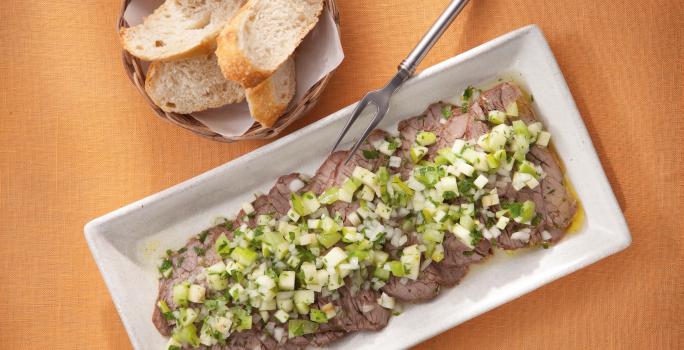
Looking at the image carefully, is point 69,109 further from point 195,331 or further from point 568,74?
point 568,74

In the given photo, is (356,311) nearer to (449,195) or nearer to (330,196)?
(330,196)

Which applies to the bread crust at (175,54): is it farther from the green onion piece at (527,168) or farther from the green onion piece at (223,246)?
the green onion piece at (527,168)

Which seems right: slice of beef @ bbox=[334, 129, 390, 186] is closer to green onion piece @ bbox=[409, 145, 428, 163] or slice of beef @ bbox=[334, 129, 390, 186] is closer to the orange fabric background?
green onion piece @ bbox=[409, 145, 428, 163]

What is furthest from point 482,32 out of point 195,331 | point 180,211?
point 195,331

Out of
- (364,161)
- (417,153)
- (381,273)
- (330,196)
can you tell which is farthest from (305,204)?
(417,153)

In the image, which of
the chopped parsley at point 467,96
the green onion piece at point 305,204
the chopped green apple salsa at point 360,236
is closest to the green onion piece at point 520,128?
the chopped green apple salsa at point 360,236
